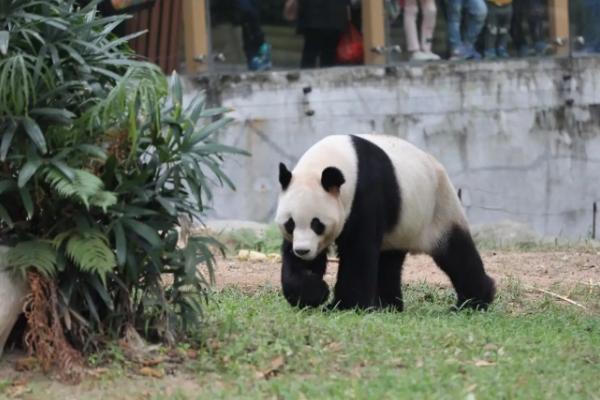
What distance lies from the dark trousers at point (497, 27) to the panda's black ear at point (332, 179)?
7633mm

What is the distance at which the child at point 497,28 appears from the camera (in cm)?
1590

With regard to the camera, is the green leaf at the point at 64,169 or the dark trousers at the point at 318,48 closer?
the green leaf at the point at 64,169

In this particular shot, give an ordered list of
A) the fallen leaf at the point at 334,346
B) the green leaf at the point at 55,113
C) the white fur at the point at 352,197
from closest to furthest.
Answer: the green leaf at the point at 55,113 → the fallen leaf at the point at 334,346 → the white fur at the point at 352,197

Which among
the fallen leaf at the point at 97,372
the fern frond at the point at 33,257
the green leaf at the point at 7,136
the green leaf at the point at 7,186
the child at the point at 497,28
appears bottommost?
the fallen leaf at the point at 97,372

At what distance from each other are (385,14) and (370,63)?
0.63 m

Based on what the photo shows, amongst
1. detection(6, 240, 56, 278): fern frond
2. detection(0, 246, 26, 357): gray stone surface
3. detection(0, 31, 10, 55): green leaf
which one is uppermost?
detection(0, 31, 10, 55): green leaf

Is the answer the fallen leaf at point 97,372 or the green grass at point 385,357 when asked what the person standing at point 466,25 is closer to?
the green grass at point 385,357

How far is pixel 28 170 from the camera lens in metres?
6.43

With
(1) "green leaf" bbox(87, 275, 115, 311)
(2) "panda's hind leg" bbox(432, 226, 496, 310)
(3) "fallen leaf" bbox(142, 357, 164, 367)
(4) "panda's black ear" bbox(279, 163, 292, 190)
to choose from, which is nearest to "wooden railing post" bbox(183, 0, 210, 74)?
(2) "panda's hind leg" bbox(432, 226, 496, 310)

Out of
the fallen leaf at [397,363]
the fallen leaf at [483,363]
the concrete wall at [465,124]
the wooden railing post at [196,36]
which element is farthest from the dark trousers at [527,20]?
the fallen leaf at [397,363]

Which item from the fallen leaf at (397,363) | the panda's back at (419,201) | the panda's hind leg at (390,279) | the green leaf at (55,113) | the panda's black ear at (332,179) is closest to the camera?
the green leaf at (55,113)

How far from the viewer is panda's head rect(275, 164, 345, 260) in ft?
28.4

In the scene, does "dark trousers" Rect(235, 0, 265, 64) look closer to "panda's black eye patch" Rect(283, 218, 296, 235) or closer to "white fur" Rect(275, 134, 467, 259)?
"white fur" Rect(275, 134, 467, 259)

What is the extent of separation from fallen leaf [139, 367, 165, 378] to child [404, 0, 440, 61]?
377 inches
